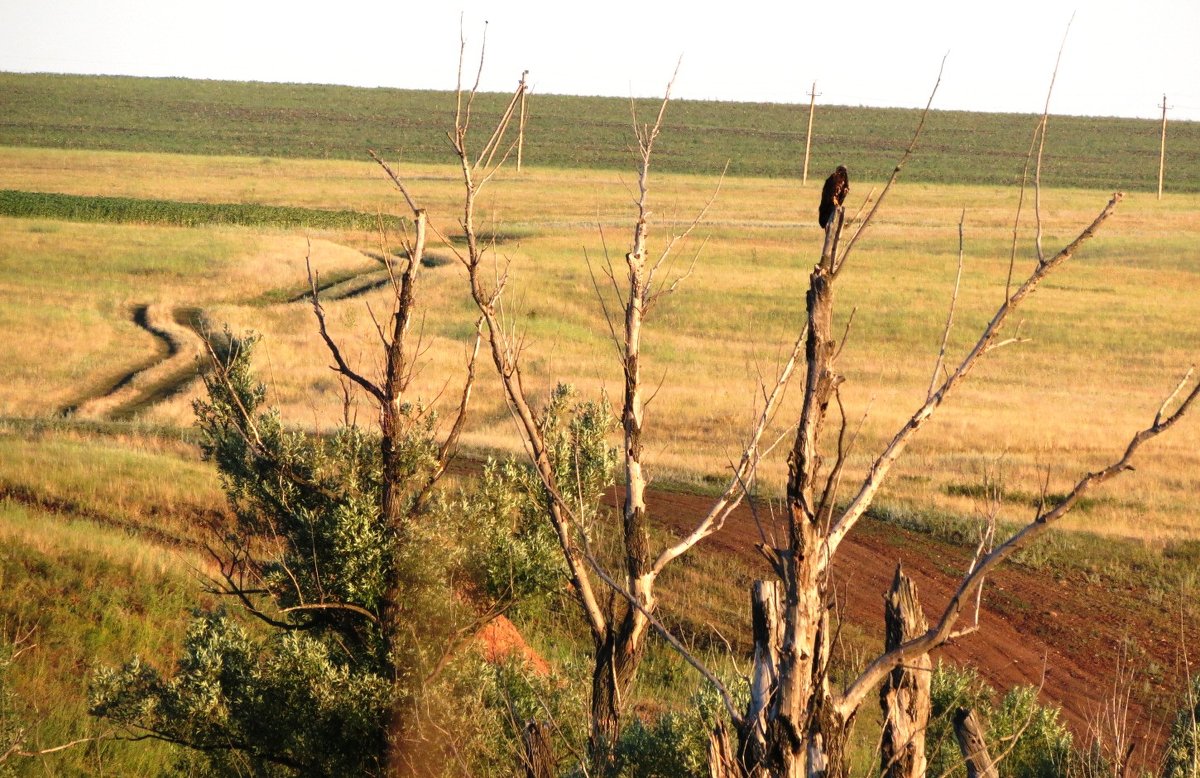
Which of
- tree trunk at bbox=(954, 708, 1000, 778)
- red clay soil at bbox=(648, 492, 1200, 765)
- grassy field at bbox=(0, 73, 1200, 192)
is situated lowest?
red clay soil at bbox=(648, 492, 1200, 765)

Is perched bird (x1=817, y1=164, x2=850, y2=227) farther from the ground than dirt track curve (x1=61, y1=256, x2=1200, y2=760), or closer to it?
farther from the ground

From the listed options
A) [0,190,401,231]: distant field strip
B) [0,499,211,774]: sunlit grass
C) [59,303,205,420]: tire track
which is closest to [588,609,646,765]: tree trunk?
[0,499,211,774]: sunlit grass

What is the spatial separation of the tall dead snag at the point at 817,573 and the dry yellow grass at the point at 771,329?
7.16 feet

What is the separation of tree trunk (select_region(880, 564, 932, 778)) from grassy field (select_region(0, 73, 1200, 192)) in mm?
96103

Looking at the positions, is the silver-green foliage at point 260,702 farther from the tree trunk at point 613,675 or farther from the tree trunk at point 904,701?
the tree trunk at point 904,701

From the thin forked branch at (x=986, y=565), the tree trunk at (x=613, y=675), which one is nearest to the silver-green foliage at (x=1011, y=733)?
the tree trunk at (x=613, y=675)

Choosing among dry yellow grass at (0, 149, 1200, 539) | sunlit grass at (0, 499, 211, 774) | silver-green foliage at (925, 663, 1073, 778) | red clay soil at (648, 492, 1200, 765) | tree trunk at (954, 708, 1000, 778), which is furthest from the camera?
dry yellow grass at (0, 149, 1200, 539)

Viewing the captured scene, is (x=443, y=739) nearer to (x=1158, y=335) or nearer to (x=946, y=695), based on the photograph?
(x=946, y=695)

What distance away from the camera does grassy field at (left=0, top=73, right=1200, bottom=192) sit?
370 ft

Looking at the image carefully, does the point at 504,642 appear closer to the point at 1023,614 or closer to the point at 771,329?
the point at 1023,614

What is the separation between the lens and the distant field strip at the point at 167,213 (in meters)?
60.4

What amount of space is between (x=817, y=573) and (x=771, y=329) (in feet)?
121

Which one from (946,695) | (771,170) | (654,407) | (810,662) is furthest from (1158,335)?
(771,170)

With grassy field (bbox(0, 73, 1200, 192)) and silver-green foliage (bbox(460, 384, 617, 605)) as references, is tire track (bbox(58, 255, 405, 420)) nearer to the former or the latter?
silver-green foliage (bbox(460, 384, 617, 605))
